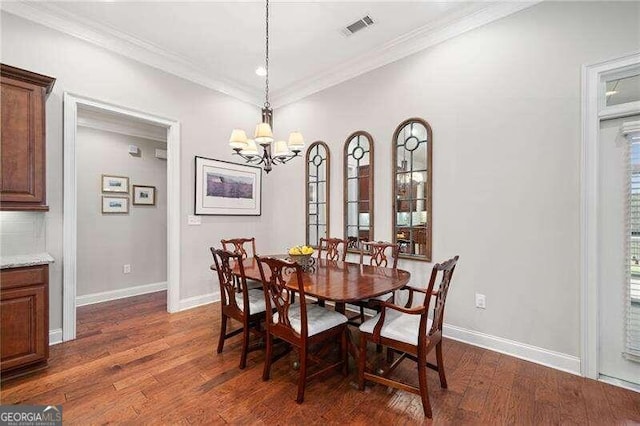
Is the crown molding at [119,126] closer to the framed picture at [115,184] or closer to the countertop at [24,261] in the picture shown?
the framed picture at [115,184]

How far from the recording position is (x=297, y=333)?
199 centimetres

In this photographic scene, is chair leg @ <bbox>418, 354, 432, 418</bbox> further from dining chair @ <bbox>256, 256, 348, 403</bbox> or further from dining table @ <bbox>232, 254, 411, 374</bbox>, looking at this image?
dining chair @ <bbox>256, 256, 348, 403</bbox>

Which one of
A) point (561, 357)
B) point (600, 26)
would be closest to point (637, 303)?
point (561, 357)

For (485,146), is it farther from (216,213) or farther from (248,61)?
(216,213)

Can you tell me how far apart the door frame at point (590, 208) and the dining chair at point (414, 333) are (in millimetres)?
1190

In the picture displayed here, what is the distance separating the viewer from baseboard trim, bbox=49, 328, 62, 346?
2734mm

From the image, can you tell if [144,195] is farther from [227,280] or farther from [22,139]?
[227,280]

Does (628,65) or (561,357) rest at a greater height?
(628,65)

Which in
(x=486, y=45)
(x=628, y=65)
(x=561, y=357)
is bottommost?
(x=561, y=357)

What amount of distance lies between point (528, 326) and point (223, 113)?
4512 millimetres

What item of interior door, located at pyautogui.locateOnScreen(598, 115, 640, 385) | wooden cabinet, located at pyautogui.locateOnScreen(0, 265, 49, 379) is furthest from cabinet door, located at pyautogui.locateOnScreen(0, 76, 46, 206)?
interior door, located at pyautogui.locateOnScreen(598, 115, 640, 385)

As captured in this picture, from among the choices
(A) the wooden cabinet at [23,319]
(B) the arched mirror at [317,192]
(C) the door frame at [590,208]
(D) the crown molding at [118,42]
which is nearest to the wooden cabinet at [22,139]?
(A) the wooden cabinet at [23,319]

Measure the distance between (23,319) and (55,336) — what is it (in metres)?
0.79

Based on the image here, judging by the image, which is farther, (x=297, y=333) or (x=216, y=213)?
(x=216, y=213)
